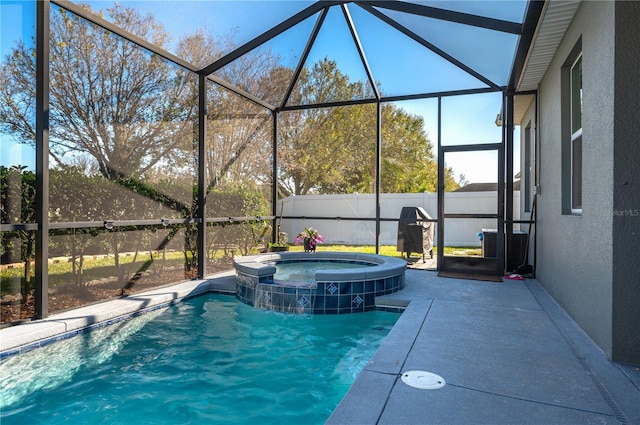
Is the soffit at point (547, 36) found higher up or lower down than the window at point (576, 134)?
higher up

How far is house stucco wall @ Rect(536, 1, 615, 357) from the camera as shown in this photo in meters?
2.83

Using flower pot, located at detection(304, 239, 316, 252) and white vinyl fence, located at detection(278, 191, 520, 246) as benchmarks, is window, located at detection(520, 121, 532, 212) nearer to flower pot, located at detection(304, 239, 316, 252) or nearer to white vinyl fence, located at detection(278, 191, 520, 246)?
white vinyl fence, located at detection(278, 191, 520, 246)

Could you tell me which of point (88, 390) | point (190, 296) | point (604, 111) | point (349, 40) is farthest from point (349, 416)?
point (349, 40)

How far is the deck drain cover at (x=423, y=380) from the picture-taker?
231 centimetres

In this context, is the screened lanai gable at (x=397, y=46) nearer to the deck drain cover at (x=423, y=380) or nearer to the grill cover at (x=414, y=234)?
the grill cover at (x=414, y=234)

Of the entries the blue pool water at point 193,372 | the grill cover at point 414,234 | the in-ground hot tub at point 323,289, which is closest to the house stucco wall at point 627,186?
the blue pool water at point 193,372

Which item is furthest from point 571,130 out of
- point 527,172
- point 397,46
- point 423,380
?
point 527,172

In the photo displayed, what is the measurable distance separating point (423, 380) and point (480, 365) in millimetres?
544

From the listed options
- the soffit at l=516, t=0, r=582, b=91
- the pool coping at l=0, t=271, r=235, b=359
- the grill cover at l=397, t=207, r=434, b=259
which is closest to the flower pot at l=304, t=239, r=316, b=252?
the pool coping at l=0, t=271, r=235, b=359

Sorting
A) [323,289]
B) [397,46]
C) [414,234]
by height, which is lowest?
[323,289]

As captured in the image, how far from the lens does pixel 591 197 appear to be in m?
3.21

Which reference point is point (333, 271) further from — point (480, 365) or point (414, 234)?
point (414, 234)

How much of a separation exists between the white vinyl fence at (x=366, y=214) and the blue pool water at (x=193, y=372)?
14.1 ft

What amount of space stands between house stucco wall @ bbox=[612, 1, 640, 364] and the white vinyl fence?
174 inches
